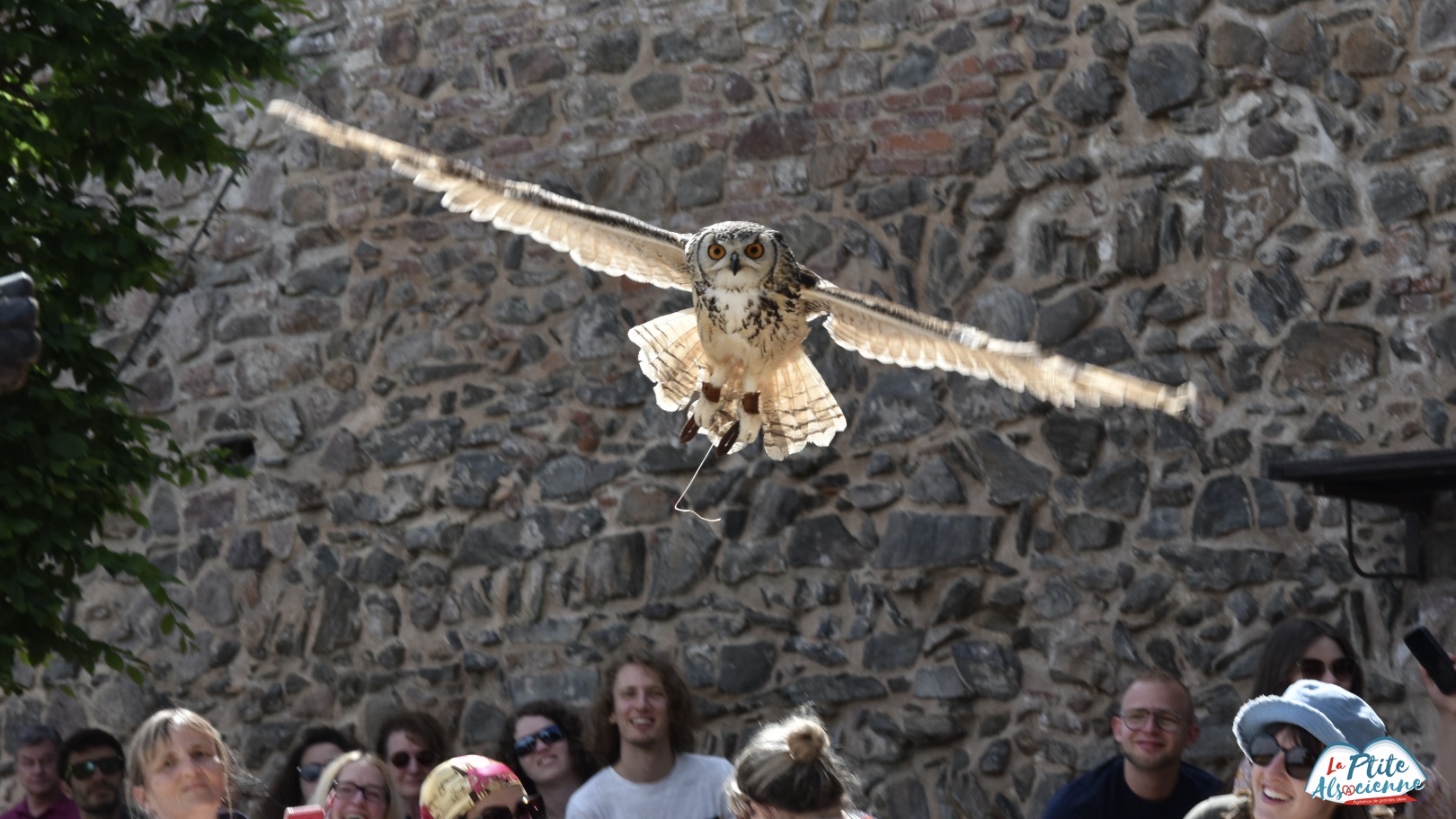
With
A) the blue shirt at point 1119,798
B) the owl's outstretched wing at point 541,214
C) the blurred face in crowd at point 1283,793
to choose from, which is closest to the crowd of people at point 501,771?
the blue shirt at point 1119,798

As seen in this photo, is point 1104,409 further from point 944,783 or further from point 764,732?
point 764,732

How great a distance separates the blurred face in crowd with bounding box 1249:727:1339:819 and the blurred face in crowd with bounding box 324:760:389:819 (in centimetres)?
305

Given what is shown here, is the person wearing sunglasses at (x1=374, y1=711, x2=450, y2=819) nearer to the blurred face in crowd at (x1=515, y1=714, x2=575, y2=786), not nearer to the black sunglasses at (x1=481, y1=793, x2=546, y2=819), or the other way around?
the blurred face in crowd at (x1=515, y1=714, x2=575, y2=786)

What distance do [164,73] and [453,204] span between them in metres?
1.64

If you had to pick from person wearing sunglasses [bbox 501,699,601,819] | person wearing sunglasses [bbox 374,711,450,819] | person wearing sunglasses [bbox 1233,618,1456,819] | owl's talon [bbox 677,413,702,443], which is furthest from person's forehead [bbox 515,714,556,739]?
person wearing sunglasses [bbox 1233,618,1456,819]

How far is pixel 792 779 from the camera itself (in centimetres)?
394

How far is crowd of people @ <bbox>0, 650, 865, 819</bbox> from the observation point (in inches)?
158

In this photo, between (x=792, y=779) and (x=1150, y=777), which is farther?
(x=1150, y=777)

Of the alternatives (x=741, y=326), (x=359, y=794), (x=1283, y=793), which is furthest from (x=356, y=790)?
(x=1283, y=793)

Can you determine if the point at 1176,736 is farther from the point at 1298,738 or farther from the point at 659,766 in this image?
the point at 1298,738

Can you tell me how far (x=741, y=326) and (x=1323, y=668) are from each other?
1.80 metres

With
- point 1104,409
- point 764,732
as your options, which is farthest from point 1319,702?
point 1104,409

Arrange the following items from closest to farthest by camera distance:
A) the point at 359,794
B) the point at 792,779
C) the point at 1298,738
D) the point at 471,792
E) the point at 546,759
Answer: the point at 1298,738, the point at 792,779, the point at 471,792, the point at 359,794, the point at 546,759

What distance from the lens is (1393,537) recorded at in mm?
6121
